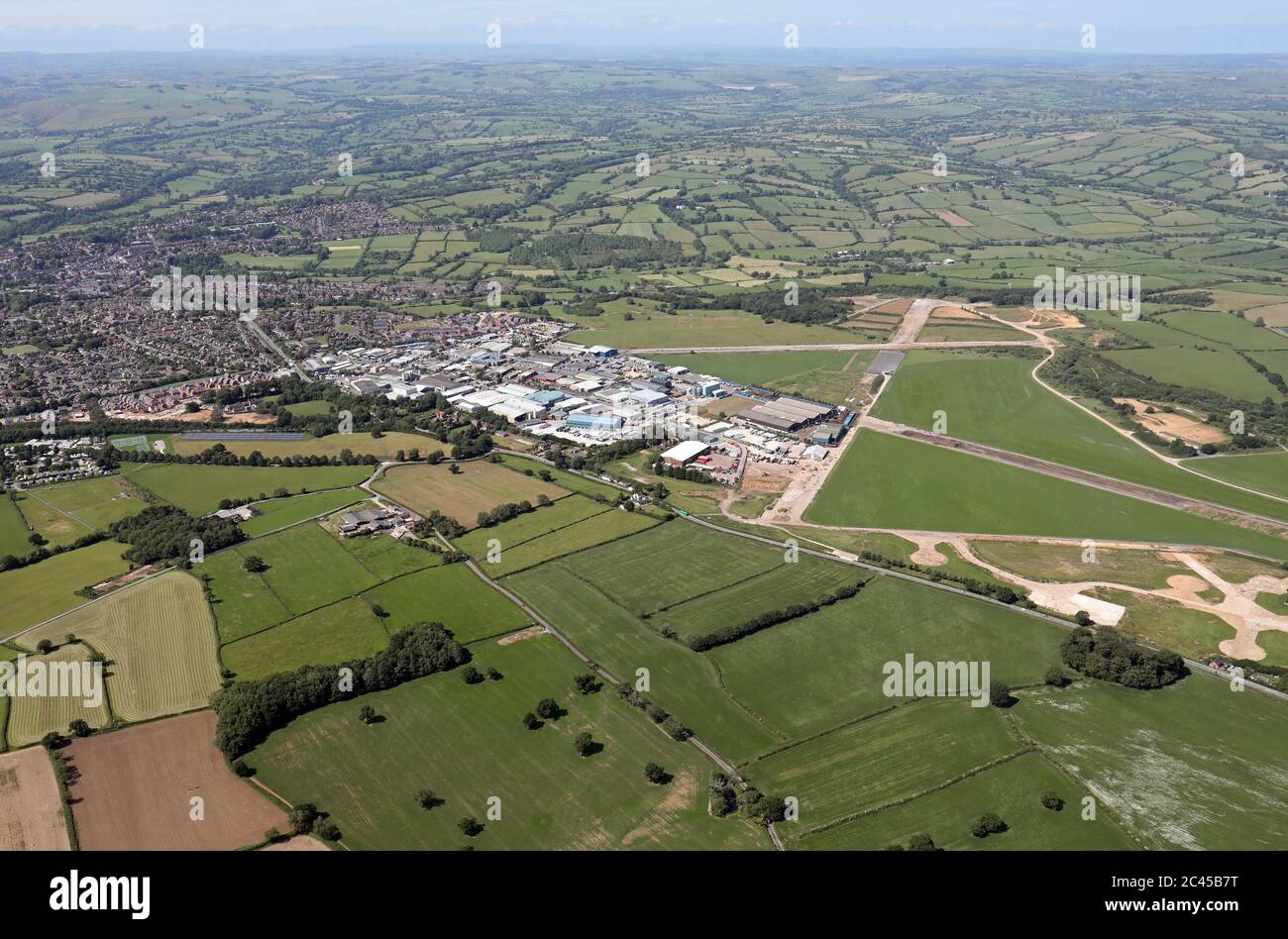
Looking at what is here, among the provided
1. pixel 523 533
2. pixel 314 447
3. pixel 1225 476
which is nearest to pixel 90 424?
pixel 314 447

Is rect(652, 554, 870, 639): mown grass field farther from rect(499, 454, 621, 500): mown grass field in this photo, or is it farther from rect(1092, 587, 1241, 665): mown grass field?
rect(499, 454, 621, 500): mown grass field

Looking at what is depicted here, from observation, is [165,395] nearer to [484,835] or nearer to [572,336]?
[572,336]

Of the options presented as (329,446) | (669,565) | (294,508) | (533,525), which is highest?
(329,446)

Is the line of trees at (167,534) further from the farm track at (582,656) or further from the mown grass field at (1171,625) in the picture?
the mown grass field at (1171,625)

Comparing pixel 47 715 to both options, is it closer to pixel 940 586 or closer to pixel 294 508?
pixel 294 508

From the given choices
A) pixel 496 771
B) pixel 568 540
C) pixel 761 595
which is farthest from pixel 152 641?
pixel 761 595

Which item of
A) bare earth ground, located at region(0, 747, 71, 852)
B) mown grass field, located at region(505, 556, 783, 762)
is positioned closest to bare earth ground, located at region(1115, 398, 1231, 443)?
mown grass field, located at region(505, 556, 783, 762)
